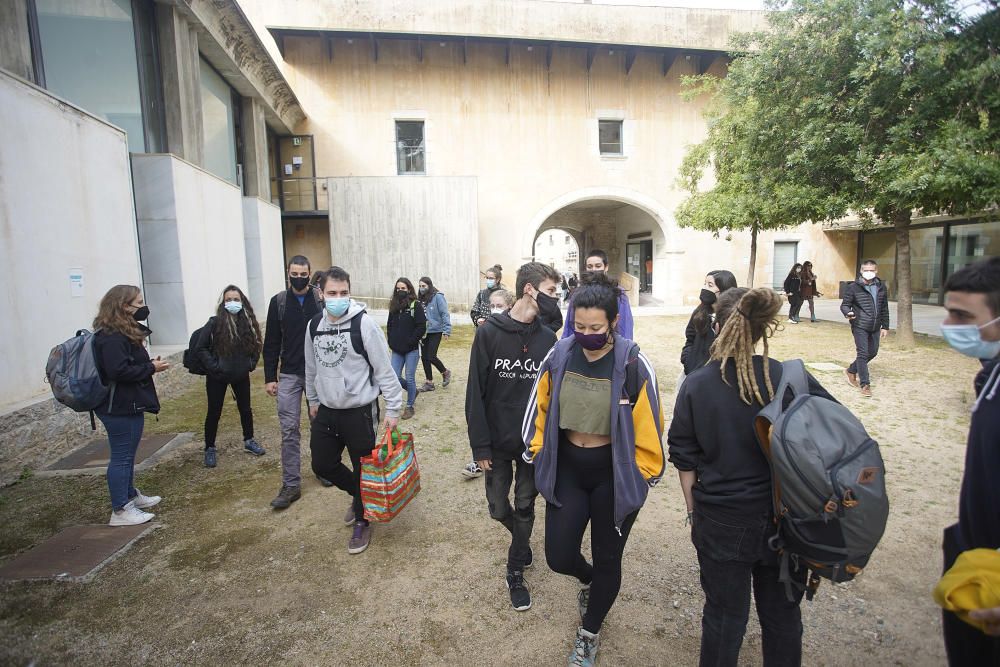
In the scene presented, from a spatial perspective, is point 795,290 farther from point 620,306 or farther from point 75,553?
point 75,553

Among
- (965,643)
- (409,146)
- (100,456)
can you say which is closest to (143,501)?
(100,456)

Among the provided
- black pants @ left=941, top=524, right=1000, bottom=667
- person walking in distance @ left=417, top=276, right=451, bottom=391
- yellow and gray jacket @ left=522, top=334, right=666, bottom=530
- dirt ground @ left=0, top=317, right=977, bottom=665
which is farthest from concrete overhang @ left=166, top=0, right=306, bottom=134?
black pants @ left=941, top=524, right=1000, bottom=667

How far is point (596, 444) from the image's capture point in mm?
2334

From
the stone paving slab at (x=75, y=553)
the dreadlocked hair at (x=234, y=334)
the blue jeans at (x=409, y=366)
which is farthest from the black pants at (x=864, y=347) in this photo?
the stone paving slab at (x=75, y=553)

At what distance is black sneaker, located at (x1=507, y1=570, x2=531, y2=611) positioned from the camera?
→ 2.81 meters

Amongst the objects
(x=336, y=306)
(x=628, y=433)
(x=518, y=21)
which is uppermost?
(x=518, y=21)

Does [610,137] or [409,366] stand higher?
[610,137]

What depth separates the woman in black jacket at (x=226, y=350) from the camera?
15.5 ft

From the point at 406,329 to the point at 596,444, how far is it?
14.6 ft

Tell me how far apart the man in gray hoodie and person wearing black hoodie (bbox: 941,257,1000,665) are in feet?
8.82

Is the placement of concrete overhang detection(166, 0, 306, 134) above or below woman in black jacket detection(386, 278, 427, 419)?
above

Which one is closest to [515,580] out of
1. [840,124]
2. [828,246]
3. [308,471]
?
[308,471]

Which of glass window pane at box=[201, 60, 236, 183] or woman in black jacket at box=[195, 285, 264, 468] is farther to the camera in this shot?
glass window pane at box=[201, 60, 236, 183]

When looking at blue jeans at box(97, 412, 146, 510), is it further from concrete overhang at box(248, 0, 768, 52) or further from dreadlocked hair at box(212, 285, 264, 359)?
concrete overhang at box(248, 0, 768, 52)
